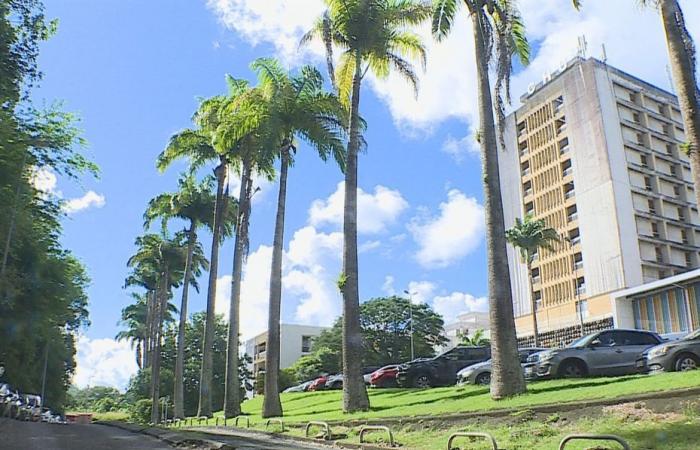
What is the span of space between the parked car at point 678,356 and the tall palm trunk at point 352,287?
789 cm

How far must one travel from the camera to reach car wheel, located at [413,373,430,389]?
24547 millimetres

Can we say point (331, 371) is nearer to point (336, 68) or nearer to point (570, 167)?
point (570, 167)

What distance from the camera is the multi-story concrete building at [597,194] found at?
64.4 metres

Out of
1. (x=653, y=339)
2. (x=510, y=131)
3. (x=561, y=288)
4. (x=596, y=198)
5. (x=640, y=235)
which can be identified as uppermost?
(x=510, y=131)

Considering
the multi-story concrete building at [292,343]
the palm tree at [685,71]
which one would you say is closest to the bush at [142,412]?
the multi-story concrete building at [292,343]

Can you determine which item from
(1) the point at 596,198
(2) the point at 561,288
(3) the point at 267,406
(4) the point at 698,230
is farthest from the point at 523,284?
(3) the point at 267,406

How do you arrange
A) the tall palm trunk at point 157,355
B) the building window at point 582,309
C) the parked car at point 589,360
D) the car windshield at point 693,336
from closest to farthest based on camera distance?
the car windshield at point 693,336 < the parked car at point 589,360 < the tall palm trunk at point 157,355 < the building window at point 582,309

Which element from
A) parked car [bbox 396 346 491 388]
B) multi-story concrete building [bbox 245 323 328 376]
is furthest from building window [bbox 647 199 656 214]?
parked car [bbox 396 346 491 388]

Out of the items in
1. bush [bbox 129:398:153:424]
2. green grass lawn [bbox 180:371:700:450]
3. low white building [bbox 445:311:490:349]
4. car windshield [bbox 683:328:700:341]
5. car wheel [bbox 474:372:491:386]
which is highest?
low white building [bbox 445:311:490:349]

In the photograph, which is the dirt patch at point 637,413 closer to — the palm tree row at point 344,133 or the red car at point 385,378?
the palm tree row at point 344,133

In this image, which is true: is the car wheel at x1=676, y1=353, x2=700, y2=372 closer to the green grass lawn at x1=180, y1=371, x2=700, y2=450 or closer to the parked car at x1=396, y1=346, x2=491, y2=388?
the green grass lawn at x1=180, y1=371, x2=700, y2=450

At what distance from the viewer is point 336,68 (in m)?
22.6

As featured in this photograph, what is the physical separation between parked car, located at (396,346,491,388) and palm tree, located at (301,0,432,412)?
19.8 ft

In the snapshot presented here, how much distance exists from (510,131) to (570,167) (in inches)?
487
